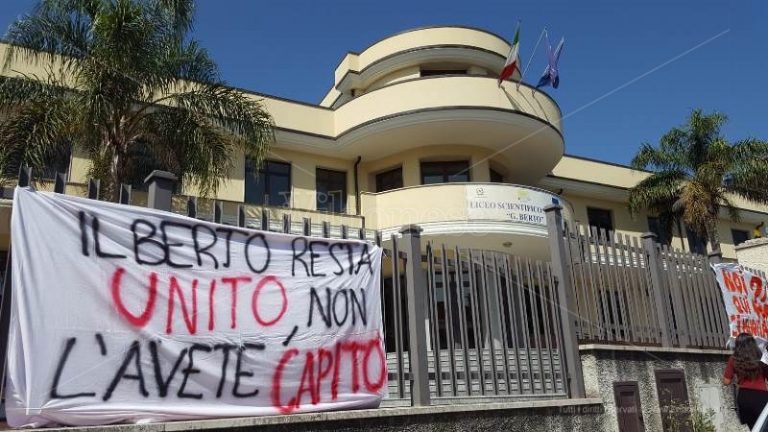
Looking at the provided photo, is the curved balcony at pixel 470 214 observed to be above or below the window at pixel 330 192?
below

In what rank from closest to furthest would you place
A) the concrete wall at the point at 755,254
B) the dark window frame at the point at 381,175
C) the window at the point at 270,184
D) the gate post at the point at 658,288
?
the gate post at the point at 658,288
the concrete wall at the point at 755,254
the window at the point at 270,184
the dark window frame at the point at 381,175

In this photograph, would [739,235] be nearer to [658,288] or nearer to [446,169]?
[446,169]

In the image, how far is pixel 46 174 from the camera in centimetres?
1251

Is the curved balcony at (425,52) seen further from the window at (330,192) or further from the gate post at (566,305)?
the gate post at (566,305)

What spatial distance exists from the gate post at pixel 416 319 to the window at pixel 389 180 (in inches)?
442

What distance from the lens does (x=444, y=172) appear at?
16953mm

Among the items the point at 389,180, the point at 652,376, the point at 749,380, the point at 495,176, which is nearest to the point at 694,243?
the point at 495,176

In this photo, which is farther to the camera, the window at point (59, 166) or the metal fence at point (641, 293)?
the window at point (59, 166)

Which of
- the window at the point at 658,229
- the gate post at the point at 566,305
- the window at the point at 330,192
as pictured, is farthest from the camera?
the window at the point at 658,229

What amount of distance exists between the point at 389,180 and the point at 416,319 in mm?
12174

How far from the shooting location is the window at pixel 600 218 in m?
21.5

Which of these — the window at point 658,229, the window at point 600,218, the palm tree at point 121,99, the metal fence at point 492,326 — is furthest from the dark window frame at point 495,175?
the metal fence at point 492,326

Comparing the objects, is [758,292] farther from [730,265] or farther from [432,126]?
[432,126]

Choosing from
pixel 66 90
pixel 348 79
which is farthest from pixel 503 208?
pixel 66 90
